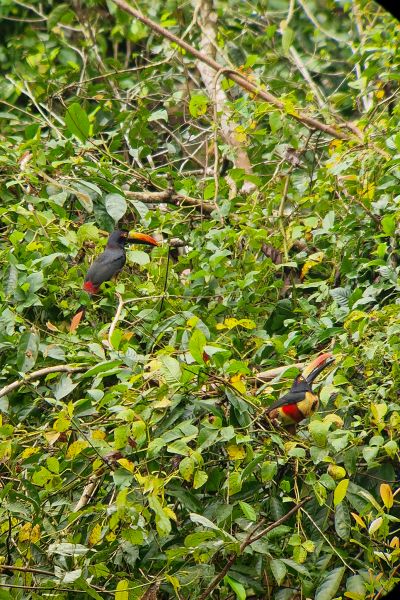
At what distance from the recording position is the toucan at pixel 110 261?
14.0 ft

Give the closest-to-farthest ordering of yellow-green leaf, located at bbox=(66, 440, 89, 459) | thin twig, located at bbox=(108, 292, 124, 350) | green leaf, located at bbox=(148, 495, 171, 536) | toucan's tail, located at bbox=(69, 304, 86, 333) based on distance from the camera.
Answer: green leaf, located at bbox=(148, 495, 171, 536)
yellow-green leaf, located at bbox=(66, 440, 89, 459)
thin twig, located at bbox=(108, 292, 124, 350)
toucan's tail, located at bbox=(69, 304, 86, 333)

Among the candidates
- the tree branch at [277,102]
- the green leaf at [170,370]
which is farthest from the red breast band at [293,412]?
the tree branch at [277,102]

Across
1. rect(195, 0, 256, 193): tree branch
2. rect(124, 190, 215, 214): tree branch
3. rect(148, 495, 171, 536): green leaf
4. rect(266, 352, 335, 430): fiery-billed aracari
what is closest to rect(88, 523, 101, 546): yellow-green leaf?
rect(148, 495, 171, 536): green leaf

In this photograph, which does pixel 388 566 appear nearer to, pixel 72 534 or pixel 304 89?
pixel 72 534

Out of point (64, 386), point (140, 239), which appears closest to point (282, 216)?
point (140, 239)

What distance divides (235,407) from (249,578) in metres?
0.54

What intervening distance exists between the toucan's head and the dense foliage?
7 centimetres

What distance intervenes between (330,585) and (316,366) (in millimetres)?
879

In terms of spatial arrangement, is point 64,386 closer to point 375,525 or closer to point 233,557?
point 233,557

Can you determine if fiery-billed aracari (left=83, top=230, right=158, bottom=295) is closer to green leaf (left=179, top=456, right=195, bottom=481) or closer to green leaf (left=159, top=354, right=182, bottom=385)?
green leaf (left=159, top=354, right=182, bottom=385)

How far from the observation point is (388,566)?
319 centimetres

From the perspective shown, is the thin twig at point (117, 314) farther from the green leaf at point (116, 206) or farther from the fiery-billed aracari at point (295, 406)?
the fiery-billed aracari at point (295, 406)

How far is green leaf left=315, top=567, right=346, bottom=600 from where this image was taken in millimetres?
3045

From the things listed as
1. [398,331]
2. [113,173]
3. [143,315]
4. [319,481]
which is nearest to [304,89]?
[113,173]
